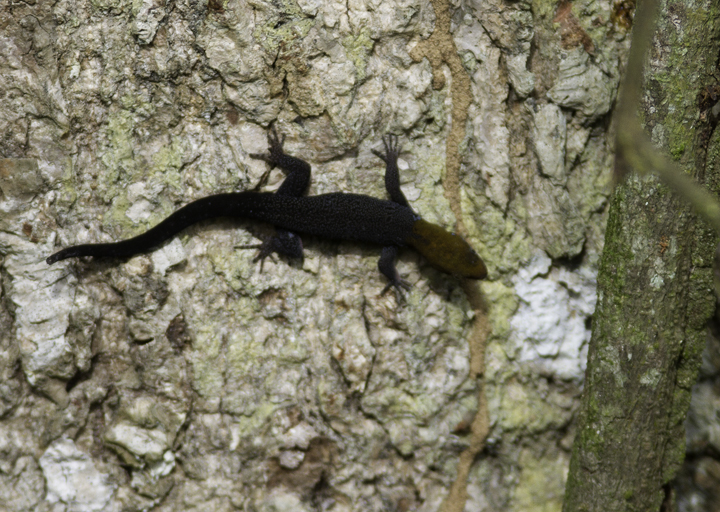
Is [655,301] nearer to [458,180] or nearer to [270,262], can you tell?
[458,180]

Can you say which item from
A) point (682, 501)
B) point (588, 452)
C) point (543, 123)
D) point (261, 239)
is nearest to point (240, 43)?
point (261, 239)

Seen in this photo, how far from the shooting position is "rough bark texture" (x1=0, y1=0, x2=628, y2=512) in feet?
14.7

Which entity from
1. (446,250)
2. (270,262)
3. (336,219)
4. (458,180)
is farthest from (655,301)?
(270,262)

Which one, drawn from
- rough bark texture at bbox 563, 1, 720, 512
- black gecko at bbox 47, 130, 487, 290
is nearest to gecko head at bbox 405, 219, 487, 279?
black gecko at bbox 47, 130, 487, 290

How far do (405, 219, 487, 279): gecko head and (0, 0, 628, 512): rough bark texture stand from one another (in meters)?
0.27

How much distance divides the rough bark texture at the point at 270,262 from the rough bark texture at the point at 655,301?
787 millimetres

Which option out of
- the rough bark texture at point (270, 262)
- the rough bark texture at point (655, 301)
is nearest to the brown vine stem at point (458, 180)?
the rough bark texture at point (270, 262)

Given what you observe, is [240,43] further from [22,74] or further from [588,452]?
[588,452]

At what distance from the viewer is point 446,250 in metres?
4.57

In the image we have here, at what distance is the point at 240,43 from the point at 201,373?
112 inches

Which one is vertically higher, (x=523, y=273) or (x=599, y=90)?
(x=599, y=90)

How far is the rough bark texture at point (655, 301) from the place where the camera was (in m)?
3.75

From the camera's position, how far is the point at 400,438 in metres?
4.68

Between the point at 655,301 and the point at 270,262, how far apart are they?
3.11m
